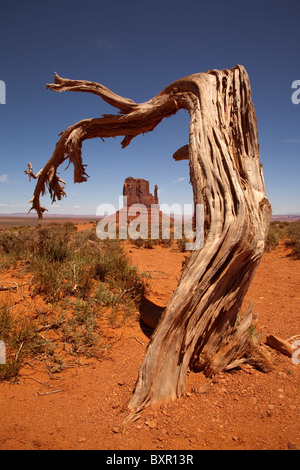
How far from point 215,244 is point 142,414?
1.87 m

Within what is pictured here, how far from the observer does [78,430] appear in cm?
219

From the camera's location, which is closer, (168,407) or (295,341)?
(168,407)

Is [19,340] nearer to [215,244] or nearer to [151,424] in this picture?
[151,424]

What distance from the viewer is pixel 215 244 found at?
302 centimetres

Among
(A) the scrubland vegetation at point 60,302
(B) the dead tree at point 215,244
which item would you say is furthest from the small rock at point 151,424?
(A) the scrubland vegetation at point 60,302

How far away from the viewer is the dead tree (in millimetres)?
2742

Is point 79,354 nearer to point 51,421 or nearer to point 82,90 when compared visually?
point 51,421

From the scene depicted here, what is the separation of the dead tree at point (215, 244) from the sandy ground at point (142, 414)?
219mm

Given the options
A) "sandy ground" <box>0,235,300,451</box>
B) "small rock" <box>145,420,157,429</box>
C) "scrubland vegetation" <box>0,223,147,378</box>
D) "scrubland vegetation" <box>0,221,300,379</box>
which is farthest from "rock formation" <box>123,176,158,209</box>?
"small rock" <box>145,420,157,429</box>

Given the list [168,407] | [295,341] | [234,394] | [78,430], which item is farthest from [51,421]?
[295,341]

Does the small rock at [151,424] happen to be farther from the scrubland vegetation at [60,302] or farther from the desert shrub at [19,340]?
the desert shrub at [19,340]

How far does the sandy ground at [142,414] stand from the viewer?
2.07 metres

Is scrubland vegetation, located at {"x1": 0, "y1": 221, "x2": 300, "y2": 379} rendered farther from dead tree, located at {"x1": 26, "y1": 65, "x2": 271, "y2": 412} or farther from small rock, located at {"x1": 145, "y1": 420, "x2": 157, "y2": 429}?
small rock, located at {"x1": 145, "y1": 420, "x2": 157, "y2": 429}

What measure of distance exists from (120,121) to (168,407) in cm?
427
